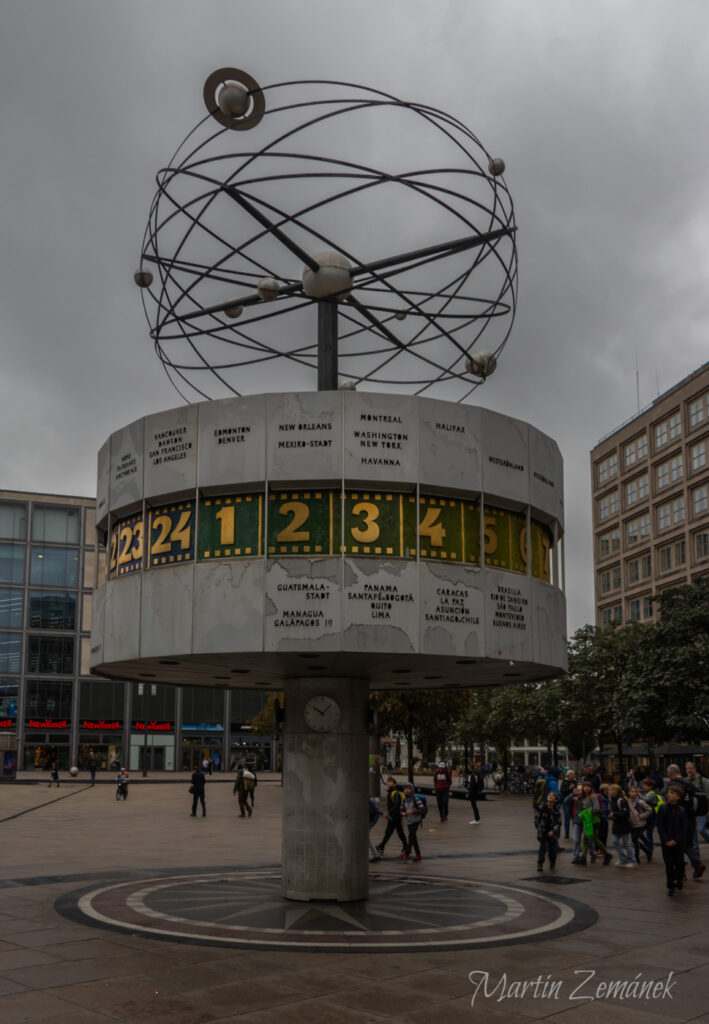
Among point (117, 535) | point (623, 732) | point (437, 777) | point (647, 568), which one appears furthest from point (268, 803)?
point (647, 568)

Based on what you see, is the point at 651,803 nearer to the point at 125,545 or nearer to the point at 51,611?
the point at 125,545

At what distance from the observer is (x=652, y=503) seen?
94.4m

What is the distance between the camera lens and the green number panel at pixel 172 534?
16.3 m

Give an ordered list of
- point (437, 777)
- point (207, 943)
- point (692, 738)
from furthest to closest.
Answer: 1. point (692, 738)
2. point (437, 777)
3. point (207, 943)

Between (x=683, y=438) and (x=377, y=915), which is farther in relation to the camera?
(x=683, y=438)

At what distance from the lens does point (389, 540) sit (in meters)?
15.7

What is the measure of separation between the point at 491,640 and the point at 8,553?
82.7m

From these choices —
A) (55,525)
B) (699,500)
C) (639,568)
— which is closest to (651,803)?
(699,500)

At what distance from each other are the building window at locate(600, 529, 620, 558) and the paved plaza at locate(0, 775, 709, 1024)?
Result: 8025 cm

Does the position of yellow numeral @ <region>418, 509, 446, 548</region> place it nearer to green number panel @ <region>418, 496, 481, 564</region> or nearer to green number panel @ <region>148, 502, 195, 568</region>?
green number panel @ <region>418, 496, 481, 564</region>

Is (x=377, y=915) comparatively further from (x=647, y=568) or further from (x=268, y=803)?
(x=647, y=568)

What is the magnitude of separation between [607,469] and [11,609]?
62.2m

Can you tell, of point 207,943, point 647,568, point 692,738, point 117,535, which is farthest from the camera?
point 647,568

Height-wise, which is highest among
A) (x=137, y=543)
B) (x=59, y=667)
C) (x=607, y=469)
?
(x=607, y=469)
